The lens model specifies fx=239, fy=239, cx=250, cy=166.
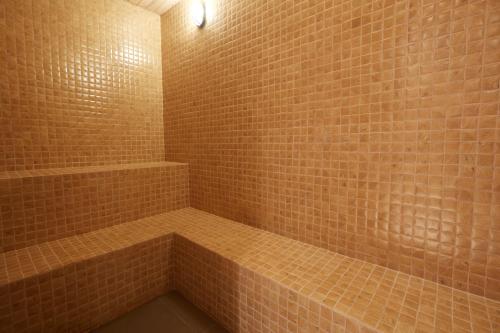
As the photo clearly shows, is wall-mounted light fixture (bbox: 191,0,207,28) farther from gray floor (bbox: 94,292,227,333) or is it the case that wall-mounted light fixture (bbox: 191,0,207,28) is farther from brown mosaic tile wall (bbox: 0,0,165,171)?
gray floor (bbox: 94,292,227,333)

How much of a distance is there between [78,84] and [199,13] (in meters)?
1.40

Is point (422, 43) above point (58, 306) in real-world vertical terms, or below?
above

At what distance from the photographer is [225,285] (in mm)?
1620

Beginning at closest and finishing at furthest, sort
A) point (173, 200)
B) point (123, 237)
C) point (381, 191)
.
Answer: point (381, 191)
point (123, 237)
point (173, 200)

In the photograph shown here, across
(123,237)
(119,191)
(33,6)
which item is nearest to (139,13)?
(33,6)

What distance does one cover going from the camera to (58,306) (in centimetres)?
152

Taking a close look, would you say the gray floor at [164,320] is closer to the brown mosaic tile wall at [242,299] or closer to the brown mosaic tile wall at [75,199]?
the brown mosaic tile wall at [242,299]

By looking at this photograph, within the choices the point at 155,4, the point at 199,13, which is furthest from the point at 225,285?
the point at 155,4

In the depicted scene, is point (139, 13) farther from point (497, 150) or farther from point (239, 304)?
point (497, 150)

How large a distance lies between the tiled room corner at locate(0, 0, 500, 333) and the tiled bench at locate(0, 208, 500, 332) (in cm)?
1

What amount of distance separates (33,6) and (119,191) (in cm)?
181

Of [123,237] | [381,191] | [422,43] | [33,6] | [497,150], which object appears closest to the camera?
[497,150]

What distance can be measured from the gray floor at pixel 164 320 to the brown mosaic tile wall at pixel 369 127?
0.82 metres

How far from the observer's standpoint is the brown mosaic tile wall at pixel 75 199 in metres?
1.71
